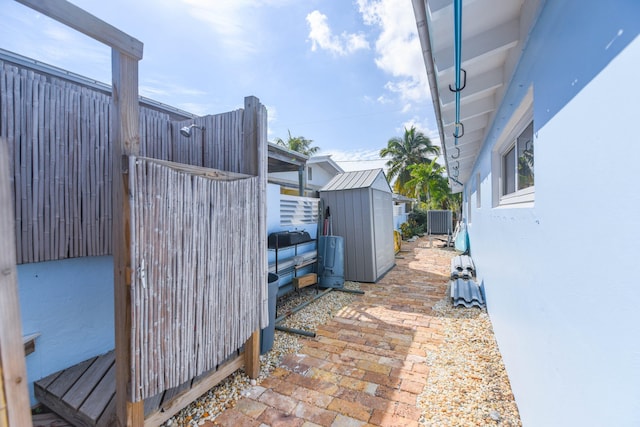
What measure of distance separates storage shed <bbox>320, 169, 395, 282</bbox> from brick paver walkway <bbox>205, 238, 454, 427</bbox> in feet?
5.12

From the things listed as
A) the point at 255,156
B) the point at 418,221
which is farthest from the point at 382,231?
the point at 418,221

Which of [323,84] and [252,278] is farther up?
[323,84]

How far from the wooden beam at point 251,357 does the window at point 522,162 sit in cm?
283

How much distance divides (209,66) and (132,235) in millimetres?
5227

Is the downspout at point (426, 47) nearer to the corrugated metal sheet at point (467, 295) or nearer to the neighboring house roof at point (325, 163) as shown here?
the corrugated metal sheet at point (467, 295)

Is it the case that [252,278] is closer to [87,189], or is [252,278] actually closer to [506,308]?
[87,189]

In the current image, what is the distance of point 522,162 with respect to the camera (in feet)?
8.46

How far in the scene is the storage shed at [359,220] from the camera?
5996 mm

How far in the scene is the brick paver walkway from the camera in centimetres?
213

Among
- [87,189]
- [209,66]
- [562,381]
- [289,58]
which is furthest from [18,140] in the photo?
[289,58]

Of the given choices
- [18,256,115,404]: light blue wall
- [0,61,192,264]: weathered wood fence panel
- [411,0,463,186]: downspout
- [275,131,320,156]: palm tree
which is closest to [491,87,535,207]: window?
[411,0,463,186]: downspout

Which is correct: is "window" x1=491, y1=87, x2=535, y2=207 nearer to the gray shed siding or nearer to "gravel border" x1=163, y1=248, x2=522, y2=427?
"gravel border" x1=163, y1=248, x2=522, y2=427

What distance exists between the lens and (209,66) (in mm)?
5609

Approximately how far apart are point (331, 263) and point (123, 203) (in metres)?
4.22
